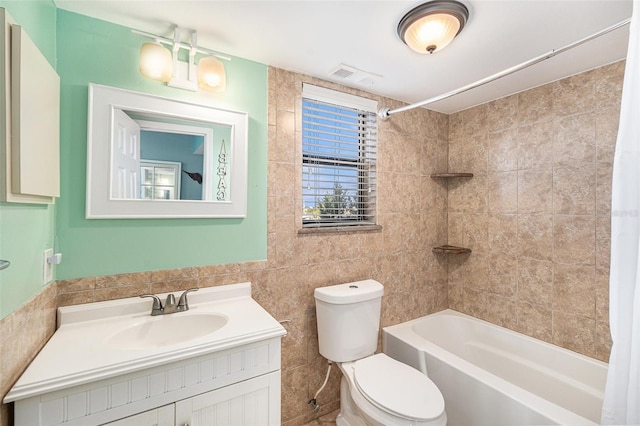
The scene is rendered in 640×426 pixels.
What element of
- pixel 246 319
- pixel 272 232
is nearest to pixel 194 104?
pixel 272 232

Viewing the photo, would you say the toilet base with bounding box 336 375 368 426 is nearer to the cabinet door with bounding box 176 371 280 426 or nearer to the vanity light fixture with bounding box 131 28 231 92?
the cabinet door with bounding box 176 371 280 426

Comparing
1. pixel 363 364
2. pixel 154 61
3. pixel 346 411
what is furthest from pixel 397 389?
pixel 154 61

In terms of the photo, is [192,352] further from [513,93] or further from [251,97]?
[513,93]

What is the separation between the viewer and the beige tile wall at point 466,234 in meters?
1.69

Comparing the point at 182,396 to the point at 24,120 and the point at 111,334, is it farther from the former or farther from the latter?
the point at 24,120

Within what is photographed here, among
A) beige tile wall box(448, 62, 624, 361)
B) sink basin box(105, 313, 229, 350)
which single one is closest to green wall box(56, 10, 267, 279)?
sink basin box(105, 313, 229, 350)

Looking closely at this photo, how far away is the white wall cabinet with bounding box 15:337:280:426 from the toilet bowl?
471 millimetres

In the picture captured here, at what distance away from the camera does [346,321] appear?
5.62ft

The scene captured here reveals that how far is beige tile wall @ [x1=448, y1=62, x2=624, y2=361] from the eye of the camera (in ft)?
5.61

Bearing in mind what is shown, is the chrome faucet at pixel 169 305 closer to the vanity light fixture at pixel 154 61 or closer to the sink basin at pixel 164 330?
the sink basin at pixel 164 330

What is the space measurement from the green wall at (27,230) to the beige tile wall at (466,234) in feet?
0.89

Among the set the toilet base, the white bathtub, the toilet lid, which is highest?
the toilet lid

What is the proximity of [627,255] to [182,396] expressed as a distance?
1.65 m

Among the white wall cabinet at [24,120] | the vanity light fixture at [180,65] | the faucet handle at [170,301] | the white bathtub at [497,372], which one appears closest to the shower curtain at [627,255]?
the white bathtub at [497,372]
